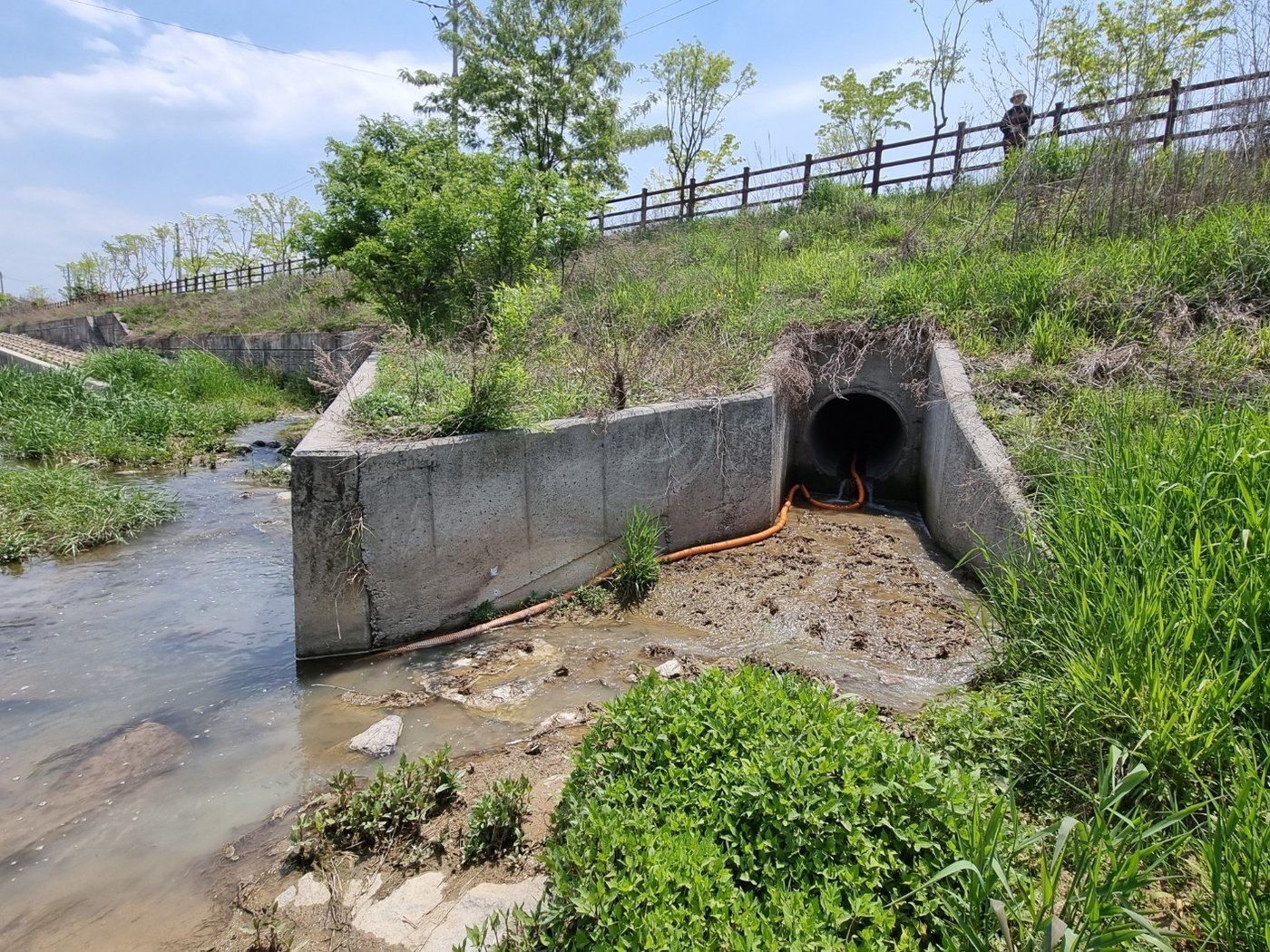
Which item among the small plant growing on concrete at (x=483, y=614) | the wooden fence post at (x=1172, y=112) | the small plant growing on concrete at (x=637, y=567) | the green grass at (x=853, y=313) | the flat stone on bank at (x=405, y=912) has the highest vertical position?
the wooden fence post at (x=1172, y=112)

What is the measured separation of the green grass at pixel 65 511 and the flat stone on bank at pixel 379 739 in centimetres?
518

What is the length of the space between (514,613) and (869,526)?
399 centimetres

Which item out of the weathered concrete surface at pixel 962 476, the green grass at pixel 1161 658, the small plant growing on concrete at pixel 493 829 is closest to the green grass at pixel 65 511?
the small plant growing on concrete at pixel 493 829

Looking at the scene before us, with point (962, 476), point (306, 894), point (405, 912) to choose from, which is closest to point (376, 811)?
point (306, 894)

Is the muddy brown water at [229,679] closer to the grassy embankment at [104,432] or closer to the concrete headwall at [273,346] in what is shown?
the grassy embankment at [104,432]

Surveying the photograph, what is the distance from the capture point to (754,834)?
6.32 ft

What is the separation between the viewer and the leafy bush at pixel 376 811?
269 centimetres

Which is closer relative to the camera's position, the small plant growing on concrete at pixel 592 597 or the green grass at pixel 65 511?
the small plant growing on concrete at pixel 592 597

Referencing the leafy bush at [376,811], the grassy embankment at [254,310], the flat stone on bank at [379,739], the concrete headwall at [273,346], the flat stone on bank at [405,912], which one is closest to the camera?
the flat stone on bank at [405,912]

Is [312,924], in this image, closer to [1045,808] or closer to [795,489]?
[1045,808]

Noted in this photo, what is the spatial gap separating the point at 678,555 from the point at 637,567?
0.66 m

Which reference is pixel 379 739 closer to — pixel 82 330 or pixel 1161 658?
pixel 1161 658

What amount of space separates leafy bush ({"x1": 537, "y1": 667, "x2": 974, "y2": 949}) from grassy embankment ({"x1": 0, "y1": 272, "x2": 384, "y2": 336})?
12.3m

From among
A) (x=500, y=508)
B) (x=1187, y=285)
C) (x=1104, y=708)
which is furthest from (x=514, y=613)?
(x=1187, y=285)
